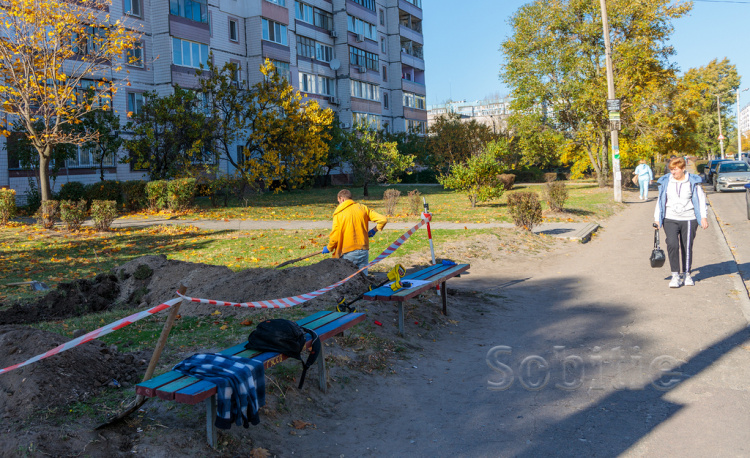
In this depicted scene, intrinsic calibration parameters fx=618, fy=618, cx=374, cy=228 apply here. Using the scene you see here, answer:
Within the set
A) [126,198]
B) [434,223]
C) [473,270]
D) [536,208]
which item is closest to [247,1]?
[126,198]

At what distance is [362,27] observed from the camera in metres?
55.9

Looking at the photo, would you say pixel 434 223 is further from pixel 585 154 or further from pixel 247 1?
pixel 247 1

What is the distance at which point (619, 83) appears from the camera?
34969mm

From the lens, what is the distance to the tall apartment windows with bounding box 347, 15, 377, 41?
53.8 metres

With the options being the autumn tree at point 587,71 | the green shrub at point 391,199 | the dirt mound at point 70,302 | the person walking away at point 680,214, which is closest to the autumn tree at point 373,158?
the autumn tree at point 587,71

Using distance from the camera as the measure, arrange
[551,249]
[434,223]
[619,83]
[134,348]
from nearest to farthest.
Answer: [134,348] < [551,249] < [434,223] < [619,83]

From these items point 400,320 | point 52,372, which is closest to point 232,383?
point 52,372

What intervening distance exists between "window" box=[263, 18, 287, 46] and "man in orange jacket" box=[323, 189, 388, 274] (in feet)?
119

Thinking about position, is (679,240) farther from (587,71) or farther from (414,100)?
(414,100)

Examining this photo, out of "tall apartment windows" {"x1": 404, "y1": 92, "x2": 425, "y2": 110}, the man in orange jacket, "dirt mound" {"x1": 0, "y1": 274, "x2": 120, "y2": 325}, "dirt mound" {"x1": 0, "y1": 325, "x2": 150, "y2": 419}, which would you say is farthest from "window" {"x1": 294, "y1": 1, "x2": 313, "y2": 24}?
"dirt mound" {"x1": 0, "y1": 325, "x2": 150, "y2": 419}

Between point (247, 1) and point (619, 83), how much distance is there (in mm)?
24557

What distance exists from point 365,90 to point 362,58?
282 cm

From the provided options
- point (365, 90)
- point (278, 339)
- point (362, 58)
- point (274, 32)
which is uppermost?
point (362, 58)

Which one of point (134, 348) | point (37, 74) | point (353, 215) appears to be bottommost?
point (134, 348)
